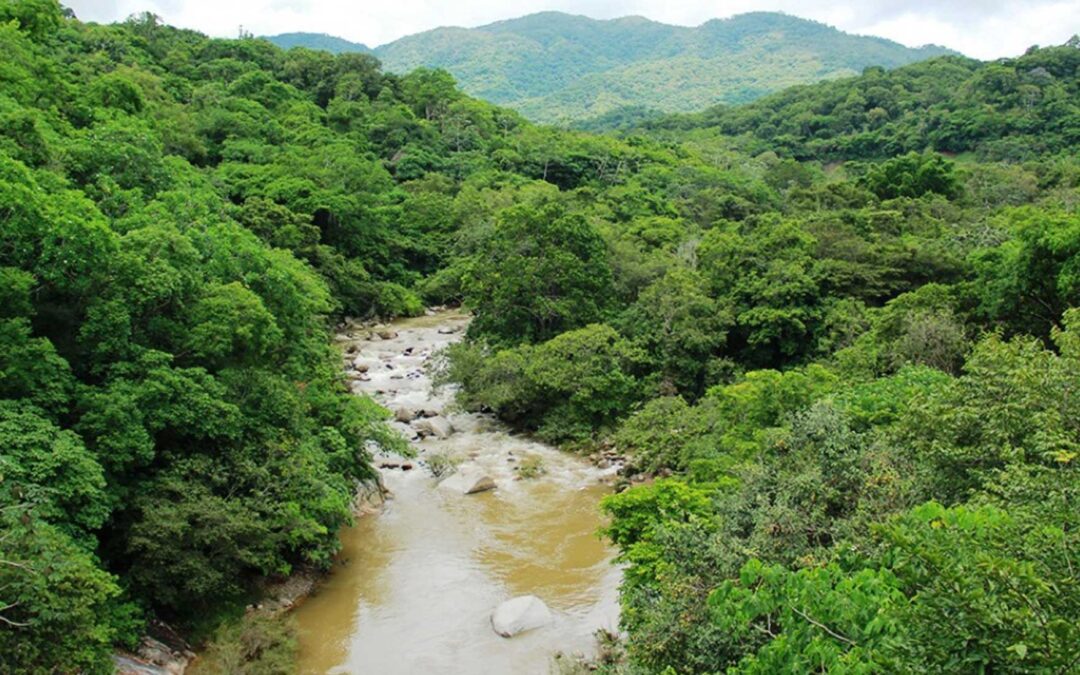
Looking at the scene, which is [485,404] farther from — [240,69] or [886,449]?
[240,69]

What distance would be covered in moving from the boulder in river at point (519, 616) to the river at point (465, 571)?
0.15 metres

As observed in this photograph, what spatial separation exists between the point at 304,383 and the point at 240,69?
48175 millimetres

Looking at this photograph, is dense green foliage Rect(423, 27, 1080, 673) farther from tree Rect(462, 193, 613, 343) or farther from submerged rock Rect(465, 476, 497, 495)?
submerged rock Rect(465, 476, 497, 495)

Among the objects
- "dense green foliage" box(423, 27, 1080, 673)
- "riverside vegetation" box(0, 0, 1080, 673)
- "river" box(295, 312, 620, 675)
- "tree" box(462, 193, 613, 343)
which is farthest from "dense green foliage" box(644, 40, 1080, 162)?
"river" box(295, 312, 620, 675)

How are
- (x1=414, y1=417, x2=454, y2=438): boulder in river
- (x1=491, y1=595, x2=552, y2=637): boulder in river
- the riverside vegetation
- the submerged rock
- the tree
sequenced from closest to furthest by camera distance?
1. the riverside vegetation
2. (x1=491, y1=595, x2=552, y2=637): boulder in river
3. the submerged rock
4. (x1=414, y1=417, x2=454, y2=438): boulder in river
5. the tree

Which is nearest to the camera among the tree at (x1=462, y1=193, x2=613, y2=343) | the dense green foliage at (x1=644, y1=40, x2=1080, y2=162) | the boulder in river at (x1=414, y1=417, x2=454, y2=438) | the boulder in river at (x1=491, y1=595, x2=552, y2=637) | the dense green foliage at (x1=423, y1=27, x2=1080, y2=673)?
the dense green foliage at (x1=423, y1=27, x2=1080, y2=673)

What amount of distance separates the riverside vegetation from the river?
3.59ft

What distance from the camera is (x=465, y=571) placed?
630 inches

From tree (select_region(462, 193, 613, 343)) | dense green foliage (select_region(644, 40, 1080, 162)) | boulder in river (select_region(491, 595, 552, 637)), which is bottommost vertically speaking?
boulder in river (select_region(491, 595, 552, 637))

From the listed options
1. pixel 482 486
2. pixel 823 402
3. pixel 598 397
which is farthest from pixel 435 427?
pixel 823 402

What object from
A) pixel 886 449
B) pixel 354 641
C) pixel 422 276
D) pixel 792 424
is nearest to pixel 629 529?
pixel 792 424

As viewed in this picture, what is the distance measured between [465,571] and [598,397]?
8828mm

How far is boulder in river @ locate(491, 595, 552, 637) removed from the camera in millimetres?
13680

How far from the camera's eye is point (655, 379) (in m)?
24.4
